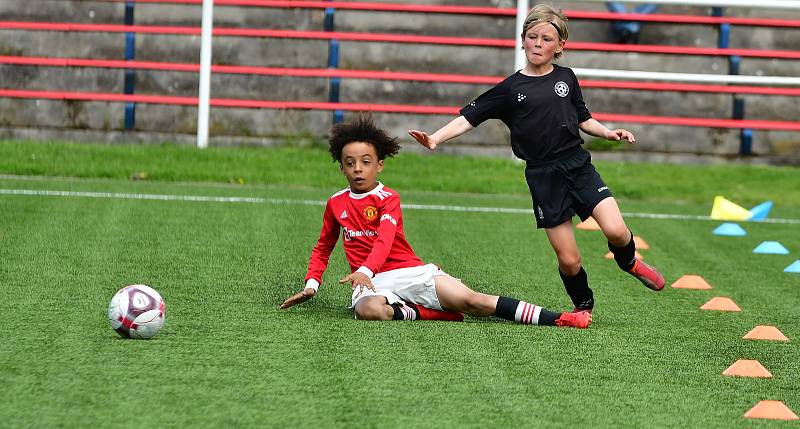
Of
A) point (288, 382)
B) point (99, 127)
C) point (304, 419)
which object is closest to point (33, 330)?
point (288, 382)

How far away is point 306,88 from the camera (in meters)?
14.7

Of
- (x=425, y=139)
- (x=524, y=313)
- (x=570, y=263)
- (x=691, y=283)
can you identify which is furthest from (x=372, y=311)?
(x=691, y=283)

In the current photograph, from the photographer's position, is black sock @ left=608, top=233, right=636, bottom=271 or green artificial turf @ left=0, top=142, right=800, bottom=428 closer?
green artificial turf @ left=0, top=142, right=800, bottom=428

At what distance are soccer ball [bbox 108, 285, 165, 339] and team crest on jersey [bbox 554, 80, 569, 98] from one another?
233cm

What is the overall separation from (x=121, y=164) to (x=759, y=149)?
656 centimetres

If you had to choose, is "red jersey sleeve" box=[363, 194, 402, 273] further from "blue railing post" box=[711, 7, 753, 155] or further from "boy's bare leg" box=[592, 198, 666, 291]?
"blue railing post" box=[711, 7, 753, 155]

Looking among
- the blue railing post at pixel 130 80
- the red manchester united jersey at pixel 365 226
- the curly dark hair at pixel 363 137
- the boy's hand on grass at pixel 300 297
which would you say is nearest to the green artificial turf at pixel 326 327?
the boy's hand on grass at pixel 300 297

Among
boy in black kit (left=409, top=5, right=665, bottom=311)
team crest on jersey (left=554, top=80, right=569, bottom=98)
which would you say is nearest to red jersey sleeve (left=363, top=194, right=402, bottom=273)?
boy in black kit (left=409, top=5, right=665, bottom=311)

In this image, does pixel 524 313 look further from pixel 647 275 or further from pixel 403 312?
pixel 647 275

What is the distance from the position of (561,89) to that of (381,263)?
51.3 inches

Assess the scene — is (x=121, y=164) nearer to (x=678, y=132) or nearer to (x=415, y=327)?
(x=678, y=132)

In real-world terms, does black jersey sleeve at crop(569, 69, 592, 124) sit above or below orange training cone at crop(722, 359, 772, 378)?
above

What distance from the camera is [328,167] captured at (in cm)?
1327

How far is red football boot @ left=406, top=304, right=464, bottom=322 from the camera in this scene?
6.93m
